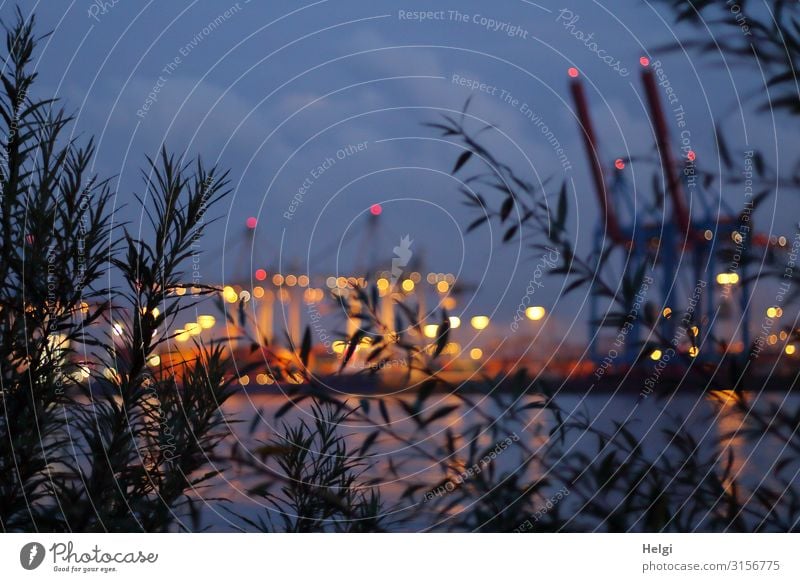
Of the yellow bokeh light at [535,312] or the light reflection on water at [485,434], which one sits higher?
the yellow bokeh light at [535,312]

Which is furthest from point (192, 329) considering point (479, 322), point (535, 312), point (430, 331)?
point (535, 312)

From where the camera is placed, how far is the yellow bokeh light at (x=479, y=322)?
2.13 meters

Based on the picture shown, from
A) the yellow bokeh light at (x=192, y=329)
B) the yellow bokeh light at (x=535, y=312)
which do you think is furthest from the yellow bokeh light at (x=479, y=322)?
the yellow bokeh light at (x=192, y=329)

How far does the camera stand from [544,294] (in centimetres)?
214

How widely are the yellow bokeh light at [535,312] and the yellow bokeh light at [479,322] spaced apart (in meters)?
0.09

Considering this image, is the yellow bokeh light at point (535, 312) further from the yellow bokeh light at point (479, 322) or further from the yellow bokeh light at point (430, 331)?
the yellow bokeh light at point (430, 331)

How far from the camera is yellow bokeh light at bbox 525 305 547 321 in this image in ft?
7.04

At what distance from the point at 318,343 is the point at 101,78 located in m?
0.73

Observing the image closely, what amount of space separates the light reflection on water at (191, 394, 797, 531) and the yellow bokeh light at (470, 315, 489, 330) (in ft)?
0.50

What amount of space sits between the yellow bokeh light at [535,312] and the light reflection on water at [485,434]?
18 centimetres

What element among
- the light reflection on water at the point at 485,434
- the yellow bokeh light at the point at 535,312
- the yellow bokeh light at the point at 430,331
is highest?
the yellow bokeh light at the point at 535,312

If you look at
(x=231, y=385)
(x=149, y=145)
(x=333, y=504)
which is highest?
(x=149, y=145)

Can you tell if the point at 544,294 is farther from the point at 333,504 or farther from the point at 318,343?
the point at 333,504
